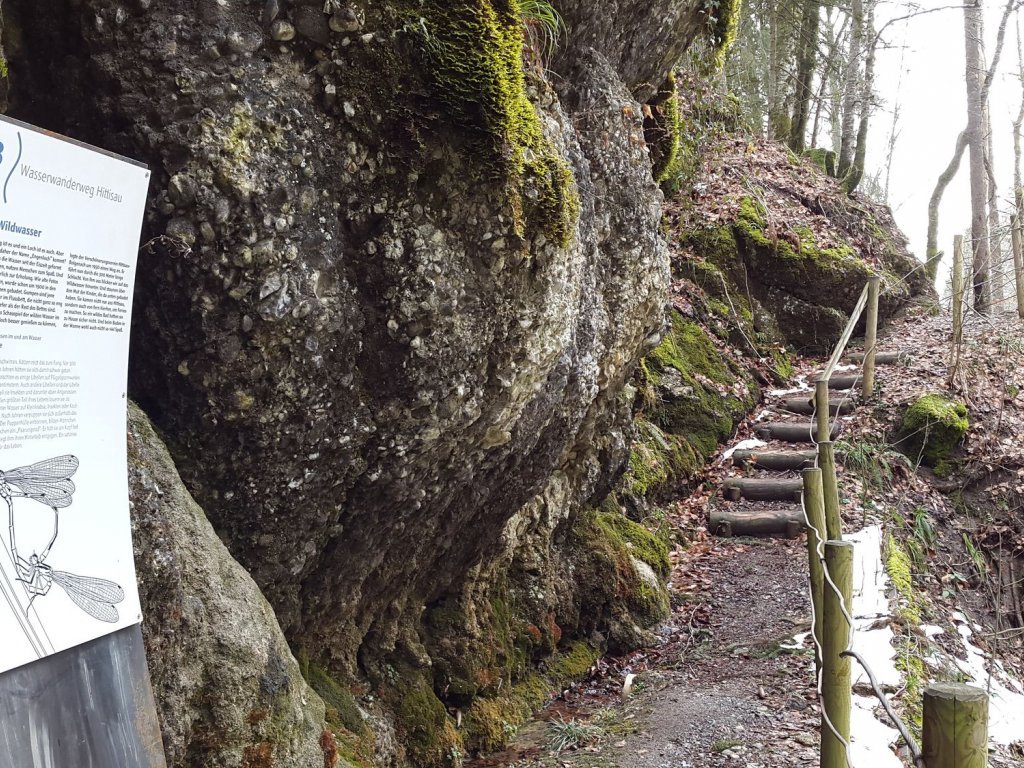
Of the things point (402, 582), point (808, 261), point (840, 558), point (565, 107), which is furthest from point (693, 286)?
point (840, 558)

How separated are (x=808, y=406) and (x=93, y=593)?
9.98 meters

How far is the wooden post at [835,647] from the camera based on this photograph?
2.88 metres

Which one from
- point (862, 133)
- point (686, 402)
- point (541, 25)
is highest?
point (862, 133)

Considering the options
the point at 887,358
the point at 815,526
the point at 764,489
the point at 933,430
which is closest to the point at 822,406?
the point at 815,526

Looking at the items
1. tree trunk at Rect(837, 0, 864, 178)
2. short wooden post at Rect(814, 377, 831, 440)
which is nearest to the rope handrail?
short wooden post at Rect(814, 377, 831, 440)

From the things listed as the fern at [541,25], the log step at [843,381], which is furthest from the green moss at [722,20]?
the log step at [843,381]

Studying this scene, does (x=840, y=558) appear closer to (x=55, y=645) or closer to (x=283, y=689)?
(x=283, y=689)

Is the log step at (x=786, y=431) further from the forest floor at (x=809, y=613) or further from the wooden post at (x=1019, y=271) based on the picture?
the wooden post at (x=1019, y=271)

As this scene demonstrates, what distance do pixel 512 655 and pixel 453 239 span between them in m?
3.47

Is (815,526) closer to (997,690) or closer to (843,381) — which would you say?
(997,690)

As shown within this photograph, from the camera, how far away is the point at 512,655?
5652mm

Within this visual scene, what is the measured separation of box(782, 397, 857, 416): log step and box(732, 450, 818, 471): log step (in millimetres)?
988

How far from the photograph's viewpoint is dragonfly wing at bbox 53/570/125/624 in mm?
1872

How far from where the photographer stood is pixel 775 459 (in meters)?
9.55
